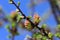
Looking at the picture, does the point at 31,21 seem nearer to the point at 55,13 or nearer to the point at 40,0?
the point at 55,13

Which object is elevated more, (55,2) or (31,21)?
(55,2)

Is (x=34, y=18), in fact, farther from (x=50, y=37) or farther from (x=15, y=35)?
(x=15, y=35)

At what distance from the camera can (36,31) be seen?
1.58 metres

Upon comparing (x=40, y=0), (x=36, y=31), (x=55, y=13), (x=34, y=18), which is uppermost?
(x=40, y=0)

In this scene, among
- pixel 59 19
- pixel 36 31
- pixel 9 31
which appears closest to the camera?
pixel 36 31

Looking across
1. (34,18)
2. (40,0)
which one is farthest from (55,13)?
(34,18)

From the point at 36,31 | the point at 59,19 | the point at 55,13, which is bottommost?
the point at 36,31

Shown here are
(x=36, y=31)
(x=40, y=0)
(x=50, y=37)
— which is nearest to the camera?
(x=50, y=37)

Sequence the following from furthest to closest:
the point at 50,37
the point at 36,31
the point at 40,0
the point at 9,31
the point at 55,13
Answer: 1. the point at 40,0
2. the point at 55,13
3. the point at 9,31
4. the point at 36,31
5. the point at 50,37

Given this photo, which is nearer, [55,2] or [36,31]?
[36,31]

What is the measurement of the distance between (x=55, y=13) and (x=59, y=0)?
29cm

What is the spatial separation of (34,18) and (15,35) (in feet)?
1.17

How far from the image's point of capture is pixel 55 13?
3.44 meters

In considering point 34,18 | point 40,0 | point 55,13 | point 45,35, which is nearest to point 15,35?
point 34,18
